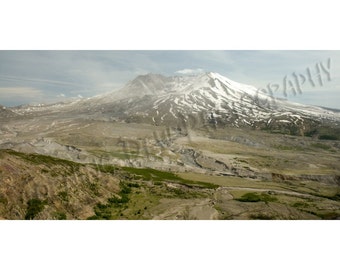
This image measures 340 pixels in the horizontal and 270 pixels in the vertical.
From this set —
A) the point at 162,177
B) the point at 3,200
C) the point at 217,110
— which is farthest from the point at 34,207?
the point at 217,110

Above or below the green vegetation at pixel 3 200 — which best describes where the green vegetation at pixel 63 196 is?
below

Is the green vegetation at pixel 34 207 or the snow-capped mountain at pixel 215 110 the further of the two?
the snow-capped mountain at pixel 215 110

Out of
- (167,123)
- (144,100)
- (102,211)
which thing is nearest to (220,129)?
(167,123)

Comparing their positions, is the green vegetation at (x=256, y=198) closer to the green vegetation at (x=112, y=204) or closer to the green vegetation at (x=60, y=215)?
the green vegetation at (x=112, y=204)

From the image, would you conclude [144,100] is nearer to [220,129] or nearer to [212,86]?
[212,86]

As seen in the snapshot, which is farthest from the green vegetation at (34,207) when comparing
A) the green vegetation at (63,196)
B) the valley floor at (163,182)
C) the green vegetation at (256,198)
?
the green vegetation at (256,198)

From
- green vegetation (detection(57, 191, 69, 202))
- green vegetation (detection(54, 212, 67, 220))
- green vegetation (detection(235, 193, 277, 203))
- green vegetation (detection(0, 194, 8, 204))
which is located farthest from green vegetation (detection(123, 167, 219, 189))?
green vegetation (detection(0, 194, 8, 204))

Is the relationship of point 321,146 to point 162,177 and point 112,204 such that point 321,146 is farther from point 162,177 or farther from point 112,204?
point 112,204
